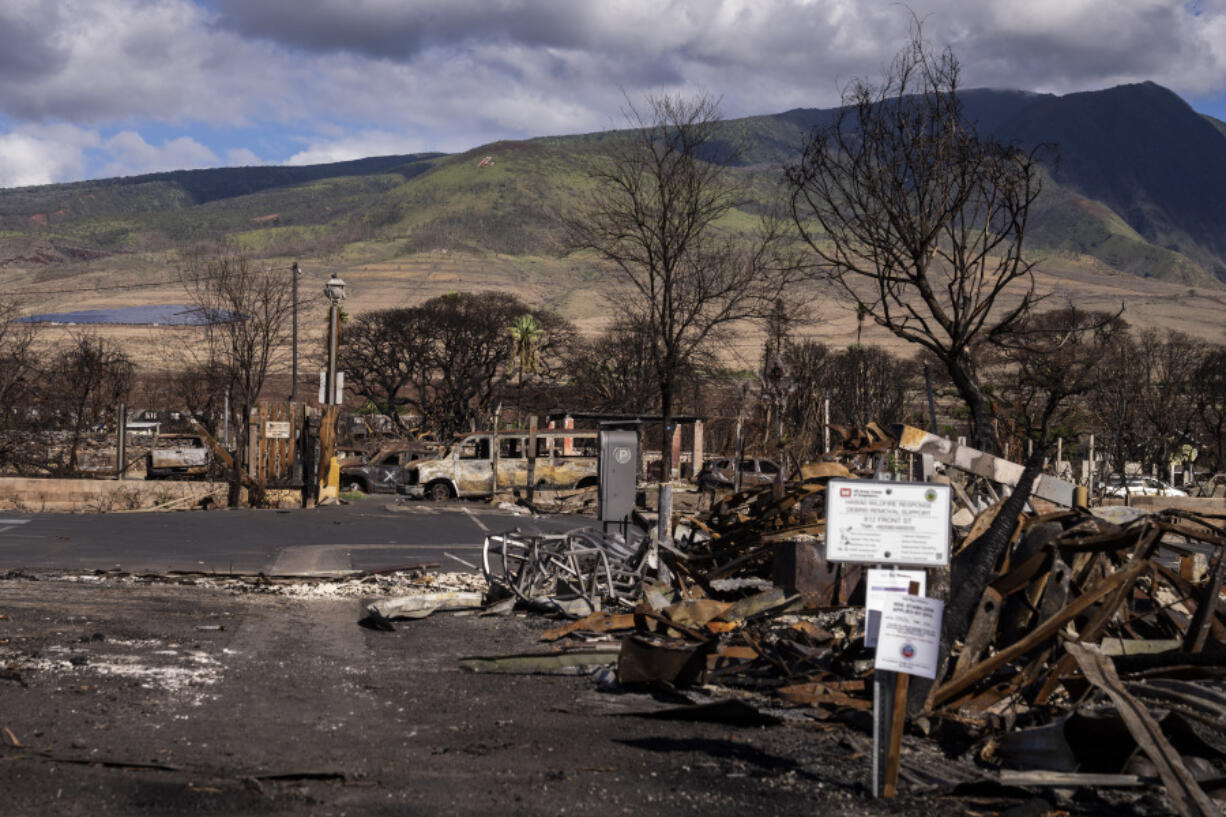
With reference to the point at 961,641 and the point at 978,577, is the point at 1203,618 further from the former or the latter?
the point at 978,577

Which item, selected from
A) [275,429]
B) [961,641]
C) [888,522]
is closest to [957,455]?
[961,641]

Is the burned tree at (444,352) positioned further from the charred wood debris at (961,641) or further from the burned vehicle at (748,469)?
the charred wood debris at (961,641)

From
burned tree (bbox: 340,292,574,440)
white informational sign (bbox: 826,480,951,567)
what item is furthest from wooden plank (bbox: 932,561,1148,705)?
burned tree (bbox: 340,292,574,440)

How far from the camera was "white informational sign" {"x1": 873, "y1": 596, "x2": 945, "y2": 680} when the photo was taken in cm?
614

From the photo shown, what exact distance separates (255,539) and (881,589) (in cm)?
1508

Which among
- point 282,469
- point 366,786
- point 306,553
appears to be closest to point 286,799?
point 366,786

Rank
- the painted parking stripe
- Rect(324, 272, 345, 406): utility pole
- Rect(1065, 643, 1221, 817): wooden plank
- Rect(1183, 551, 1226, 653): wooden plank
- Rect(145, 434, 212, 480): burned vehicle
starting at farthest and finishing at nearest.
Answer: Rect(145, 434, 212, 480): burned vehicle, Rect(324, 272, 345, 406): utility pole, the painted parking stripe, Rect(1183, 551, 1226, 653): wooden plank, Rect(1065, 643, 1221, 817): wooden plank

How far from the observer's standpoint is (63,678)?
8.57m

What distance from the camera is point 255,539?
19.8m

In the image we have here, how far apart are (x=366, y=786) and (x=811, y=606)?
19.1 feet

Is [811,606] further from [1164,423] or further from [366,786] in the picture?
[1164,423]

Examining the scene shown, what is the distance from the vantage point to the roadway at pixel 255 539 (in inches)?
651

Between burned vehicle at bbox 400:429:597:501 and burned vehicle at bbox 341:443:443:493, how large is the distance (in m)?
2.50

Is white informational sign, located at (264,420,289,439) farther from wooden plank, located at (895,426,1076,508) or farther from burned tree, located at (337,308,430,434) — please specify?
burned tree, located at (337,308,430,434)
